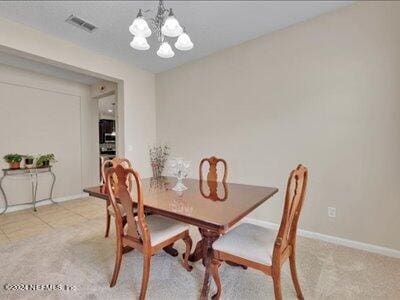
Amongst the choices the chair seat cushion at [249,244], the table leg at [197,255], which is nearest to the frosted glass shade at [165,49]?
the chair seat cushion at [249,244]

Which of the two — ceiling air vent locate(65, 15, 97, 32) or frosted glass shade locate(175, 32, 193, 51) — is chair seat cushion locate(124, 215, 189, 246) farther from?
ceiling air vent locate(65, 15, 97, 32)

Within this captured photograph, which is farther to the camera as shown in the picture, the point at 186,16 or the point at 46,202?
the point at 46,202

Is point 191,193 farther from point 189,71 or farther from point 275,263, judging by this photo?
point 189,71

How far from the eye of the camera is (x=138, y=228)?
161 centimetres

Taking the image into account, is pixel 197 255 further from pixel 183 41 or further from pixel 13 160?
pixel 13 160

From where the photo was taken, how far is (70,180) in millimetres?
4621

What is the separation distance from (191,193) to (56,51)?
2.63 metres

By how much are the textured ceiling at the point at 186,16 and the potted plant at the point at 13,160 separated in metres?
2.20

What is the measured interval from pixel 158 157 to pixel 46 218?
199 centimetres

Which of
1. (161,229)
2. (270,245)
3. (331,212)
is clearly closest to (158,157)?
(161,229)

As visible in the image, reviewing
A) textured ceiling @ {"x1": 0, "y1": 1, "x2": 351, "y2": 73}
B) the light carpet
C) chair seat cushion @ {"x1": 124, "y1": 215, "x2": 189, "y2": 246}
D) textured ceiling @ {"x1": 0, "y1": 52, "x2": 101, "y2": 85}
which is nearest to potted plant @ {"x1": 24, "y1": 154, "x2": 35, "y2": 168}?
textured ceiling @ {"x1": 0, "y1": 52, "x2": 101, "y2": 85}

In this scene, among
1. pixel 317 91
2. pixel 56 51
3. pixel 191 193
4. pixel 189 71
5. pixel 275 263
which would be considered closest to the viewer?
pixel 275 263

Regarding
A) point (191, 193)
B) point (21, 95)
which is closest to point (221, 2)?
point (191, 193)

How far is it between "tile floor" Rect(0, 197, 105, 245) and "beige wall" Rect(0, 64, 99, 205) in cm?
46
